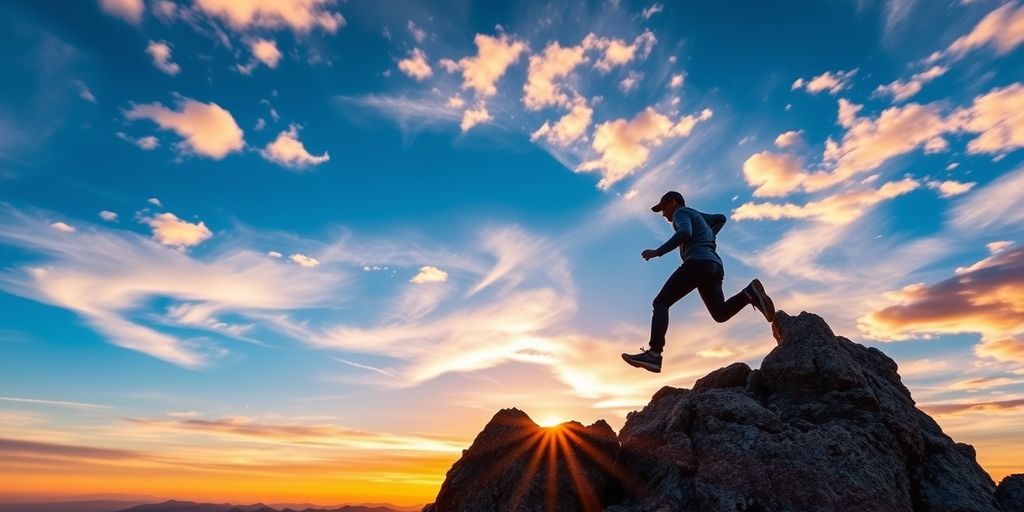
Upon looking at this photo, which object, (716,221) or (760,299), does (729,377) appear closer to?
(760,299)

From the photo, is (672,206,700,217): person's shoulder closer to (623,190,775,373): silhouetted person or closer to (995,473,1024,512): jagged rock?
(623,190,775,373): silhouetted person

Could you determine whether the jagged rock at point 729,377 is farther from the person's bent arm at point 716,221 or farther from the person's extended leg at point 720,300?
the person's bent arm at point 716,221

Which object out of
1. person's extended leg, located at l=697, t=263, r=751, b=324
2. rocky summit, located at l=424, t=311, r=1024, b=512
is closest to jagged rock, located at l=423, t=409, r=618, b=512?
rocky summit, located at l=424, t=311, r=1024, b=512

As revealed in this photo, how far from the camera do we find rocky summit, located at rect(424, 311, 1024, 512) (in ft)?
26.1

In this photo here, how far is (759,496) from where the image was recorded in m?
7.73

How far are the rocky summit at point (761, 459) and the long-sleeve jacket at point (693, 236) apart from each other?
267cm

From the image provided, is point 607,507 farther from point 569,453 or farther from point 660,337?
point 660,337

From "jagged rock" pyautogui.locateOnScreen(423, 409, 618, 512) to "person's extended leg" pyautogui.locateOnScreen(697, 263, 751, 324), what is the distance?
4246 millimetres

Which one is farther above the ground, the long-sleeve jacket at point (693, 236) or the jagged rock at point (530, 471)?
the long-sleeve jacket at point (693, 236)

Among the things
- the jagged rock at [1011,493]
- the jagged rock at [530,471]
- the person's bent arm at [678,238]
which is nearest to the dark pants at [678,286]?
the person's bent arm at [678,238]

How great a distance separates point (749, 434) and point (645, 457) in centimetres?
185

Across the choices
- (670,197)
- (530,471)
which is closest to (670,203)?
(670,197)

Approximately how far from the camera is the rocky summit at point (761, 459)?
7.94 m

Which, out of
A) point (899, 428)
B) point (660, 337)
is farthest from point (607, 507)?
point (899, 428)
